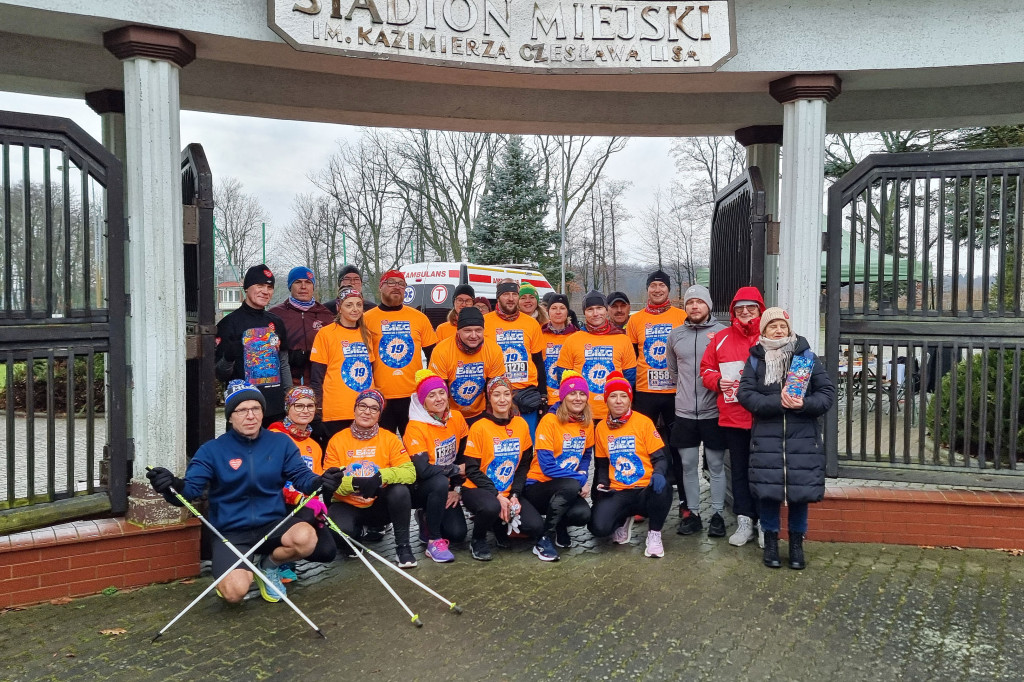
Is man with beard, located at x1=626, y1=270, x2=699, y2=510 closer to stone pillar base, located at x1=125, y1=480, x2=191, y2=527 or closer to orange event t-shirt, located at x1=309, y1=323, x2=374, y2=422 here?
orange event t-shirt, located at x1=309, y1=323, x2=374, y2=422

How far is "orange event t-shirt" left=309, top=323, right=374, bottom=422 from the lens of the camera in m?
5.55

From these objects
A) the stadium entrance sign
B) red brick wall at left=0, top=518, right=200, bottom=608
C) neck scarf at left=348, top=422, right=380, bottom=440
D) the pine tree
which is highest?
the pine tree

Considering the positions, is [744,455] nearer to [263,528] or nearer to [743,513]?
[743,513]

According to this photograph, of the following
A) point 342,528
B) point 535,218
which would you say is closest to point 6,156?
point 342,528

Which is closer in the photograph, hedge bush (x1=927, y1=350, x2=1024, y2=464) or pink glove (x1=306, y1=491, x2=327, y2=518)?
pink glove (x1=306, y1=491, x2=327, y2=518)

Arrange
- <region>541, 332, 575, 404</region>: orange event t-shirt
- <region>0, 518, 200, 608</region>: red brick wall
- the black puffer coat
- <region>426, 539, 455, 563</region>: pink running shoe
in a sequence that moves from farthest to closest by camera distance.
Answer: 1. <region>541, 332, 575, 404</region>: orange event t-shirt
2. <region>426, 539, 455, 563</region>: pink running shoe
3. the black puffer coat
4. <region>0, 518, 200, 608</region>: red brick wall

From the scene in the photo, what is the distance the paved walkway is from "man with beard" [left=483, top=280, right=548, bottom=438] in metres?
1.57

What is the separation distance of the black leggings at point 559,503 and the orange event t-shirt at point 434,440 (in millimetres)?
647

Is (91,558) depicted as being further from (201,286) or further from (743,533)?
(743,533)

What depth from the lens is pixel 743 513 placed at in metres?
5.51

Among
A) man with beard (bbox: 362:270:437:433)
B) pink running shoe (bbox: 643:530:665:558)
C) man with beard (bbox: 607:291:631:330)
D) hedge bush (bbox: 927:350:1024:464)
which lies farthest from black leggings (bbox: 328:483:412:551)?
hedge bush (bbox: 927:350:1024:464)

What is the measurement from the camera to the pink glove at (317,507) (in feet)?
15.7

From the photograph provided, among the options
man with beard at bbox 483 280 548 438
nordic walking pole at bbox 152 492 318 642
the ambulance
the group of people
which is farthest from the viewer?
the ambulance

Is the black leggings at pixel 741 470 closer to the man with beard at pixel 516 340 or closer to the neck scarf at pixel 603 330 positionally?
the neck scarf at pixel 603 330
